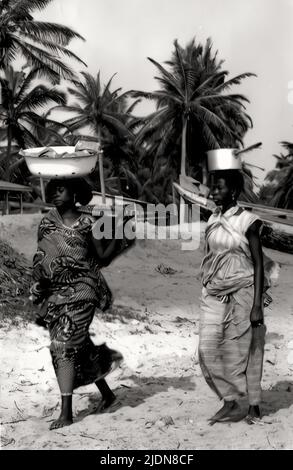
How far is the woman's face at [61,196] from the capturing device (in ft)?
11.9

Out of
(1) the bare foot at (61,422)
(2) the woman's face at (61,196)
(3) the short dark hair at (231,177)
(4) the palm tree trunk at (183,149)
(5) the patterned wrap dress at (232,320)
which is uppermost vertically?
(3) the short dark hair at (231,177)

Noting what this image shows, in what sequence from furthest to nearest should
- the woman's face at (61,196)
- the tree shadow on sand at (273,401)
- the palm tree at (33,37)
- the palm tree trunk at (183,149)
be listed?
the palm tree trunk at (183,149)
the palm tree at (33,37)
the tree shadow on sand at (273,401)
the woman's face at (61,196)

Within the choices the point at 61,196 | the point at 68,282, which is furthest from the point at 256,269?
the point at 61,196

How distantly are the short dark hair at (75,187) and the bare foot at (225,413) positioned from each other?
1512mm

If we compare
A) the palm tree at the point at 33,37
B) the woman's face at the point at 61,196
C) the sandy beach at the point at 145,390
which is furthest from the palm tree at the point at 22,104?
the woman's face at the point at 61,196

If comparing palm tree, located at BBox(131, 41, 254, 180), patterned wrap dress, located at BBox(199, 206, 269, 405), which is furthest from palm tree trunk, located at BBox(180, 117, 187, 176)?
patterned wrap dress, located at BBox(199, 206, 269, 405)

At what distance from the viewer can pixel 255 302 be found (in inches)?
137

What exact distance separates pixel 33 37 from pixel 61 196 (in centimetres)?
1928

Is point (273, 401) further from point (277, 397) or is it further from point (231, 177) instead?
point (231, 177)

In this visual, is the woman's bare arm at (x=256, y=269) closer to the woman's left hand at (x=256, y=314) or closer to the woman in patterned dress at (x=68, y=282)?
the woman's left hand at (x=256, y=314)

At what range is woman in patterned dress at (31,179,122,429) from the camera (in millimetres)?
3576

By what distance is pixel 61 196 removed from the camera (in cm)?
362
